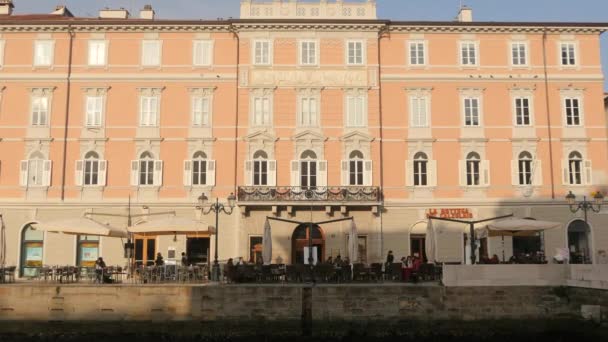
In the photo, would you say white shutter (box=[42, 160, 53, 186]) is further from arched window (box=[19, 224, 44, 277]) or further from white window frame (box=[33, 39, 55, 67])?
white window frame (box=[33, 39, 55, 67])

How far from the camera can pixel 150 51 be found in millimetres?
39719

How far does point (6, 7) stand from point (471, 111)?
103 feet

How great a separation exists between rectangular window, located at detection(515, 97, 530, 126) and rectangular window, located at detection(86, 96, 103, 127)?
24632mm

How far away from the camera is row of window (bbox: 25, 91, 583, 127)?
38969 mm

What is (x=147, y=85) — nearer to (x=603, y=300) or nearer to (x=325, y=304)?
(x=325, y=304)

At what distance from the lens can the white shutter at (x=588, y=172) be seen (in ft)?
128

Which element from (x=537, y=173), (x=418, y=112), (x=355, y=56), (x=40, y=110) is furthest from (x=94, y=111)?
(x=537, y=173)

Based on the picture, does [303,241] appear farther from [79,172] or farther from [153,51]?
[153,51]

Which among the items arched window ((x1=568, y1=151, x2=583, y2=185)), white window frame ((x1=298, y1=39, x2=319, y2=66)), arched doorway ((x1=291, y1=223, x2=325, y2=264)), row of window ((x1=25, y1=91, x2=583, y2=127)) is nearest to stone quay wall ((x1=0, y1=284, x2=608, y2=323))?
arched doorway ((x1=291, y1=223, x2=325, y2=264))

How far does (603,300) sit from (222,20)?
25717 millimetres

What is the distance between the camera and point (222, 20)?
39.6 metres

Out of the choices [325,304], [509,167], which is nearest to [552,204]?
[509,167]

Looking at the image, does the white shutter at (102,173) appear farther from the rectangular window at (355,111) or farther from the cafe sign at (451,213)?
the cafe sign at (451,213)

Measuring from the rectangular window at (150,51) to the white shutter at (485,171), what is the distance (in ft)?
66.3
